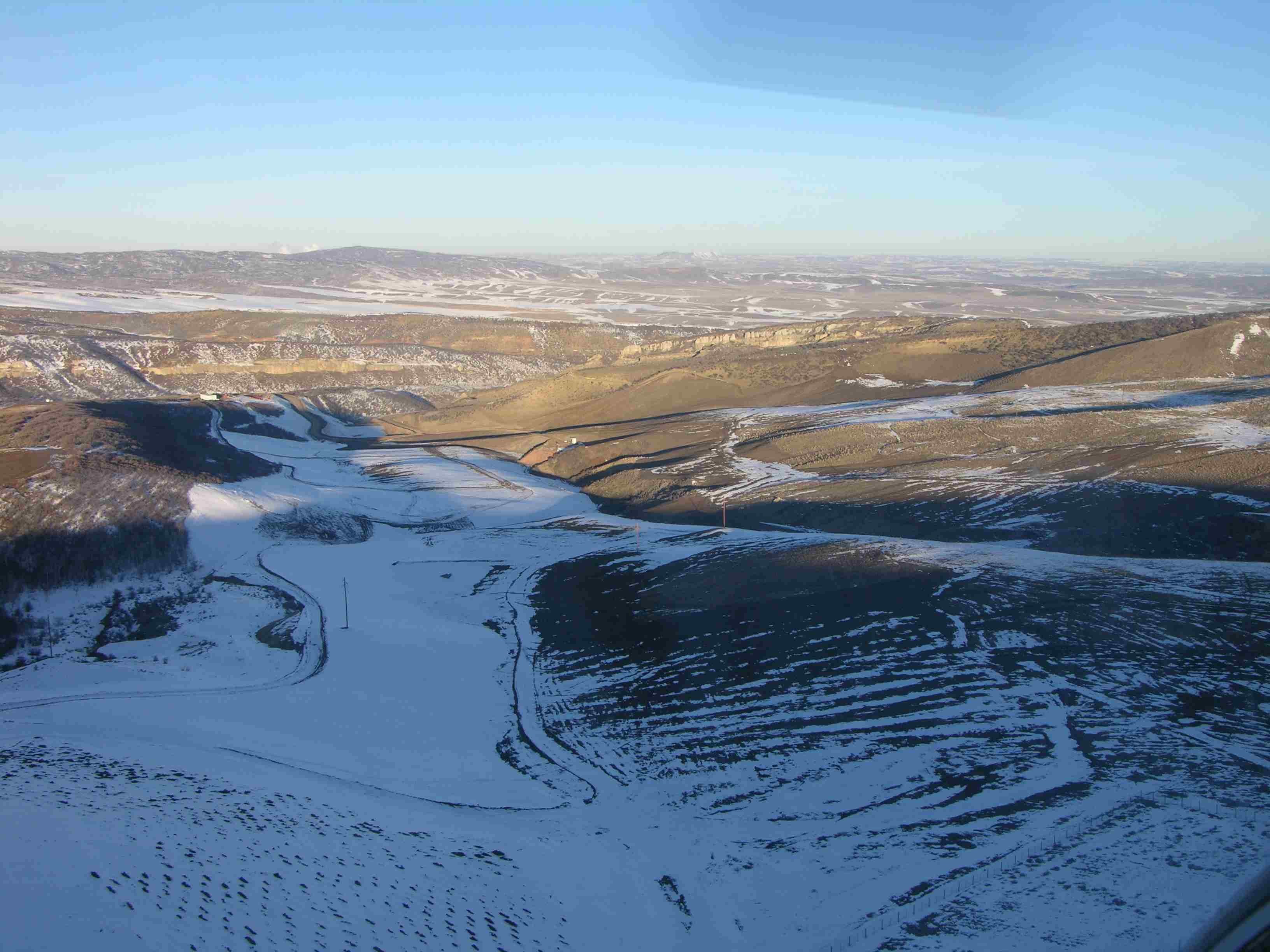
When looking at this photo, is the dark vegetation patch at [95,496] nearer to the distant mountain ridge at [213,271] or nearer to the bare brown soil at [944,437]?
the bare brown soil at [944,437]

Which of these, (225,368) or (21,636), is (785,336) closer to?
(225,368)

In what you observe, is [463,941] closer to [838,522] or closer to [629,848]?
[629,848]

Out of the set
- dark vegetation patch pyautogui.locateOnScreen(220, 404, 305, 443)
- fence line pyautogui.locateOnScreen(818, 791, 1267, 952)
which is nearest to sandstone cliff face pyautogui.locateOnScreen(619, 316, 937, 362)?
dark vegetation patch pyautogui.locateOnScreen(220, 404, 305, 443)

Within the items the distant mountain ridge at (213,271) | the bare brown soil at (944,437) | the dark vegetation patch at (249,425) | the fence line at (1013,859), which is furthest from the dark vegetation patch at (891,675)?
the distant mountain ridge at (213,271)

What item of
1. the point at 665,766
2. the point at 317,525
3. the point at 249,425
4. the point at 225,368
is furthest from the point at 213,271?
the point at 665,766

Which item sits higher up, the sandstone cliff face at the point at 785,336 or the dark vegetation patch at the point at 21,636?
the sandstone cliff face at the point at 785,336

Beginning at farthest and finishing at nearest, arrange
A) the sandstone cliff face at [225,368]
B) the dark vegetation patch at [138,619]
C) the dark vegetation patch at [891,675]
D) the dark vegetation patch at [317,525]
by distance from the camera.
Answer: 1. the sandstone cliff face at [225,368]
2. the dark vegetation patch at [317,525]
3. the dark vegetation patch at [138,619]
4. the dark vegetation patch at [891,675]
